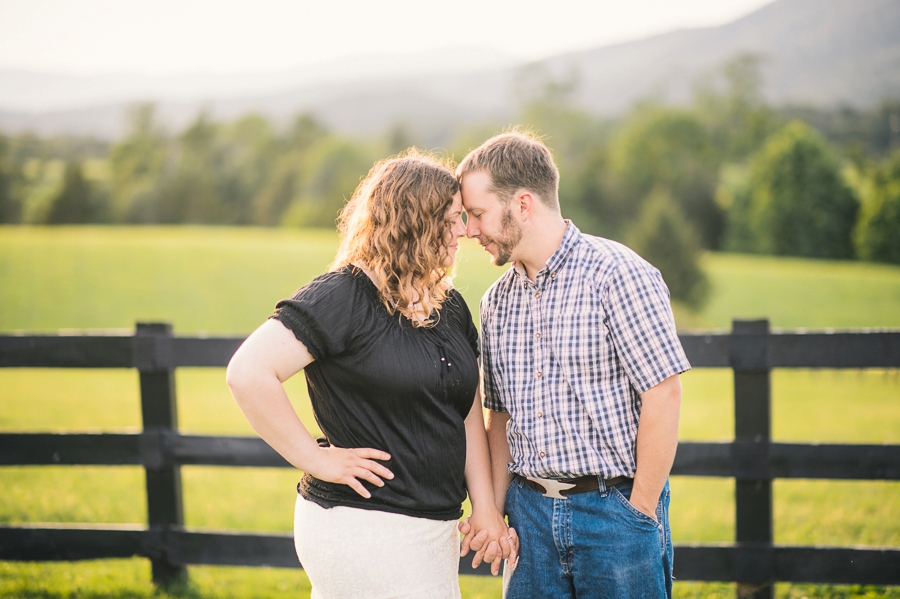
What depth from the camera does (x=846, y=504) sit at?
236 inches

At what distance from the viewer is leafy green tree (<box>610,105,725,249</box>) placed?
5728 centimetres

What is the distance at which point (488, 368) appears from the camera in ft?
8.64

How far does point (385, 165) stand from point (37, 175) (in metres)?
66.1

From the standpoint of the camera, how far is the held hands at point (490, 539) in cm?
248

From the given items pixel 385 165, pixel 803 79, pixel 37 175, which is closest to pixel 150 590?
pixel 385 165

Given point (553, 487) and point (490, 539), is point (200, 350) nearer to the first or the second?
point (490, 539)

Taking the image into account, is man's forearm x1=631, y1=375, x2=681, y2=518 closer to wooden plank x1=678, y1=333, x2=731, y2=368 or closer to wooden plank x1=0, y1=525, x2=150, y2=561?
wooden plank x1=678, y1=333, x2=731, y2=368

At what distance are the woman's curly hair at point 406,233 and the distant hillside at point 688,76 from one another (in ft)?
217

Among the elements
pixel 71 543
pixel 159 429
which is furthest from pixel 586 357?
pixel 71 543

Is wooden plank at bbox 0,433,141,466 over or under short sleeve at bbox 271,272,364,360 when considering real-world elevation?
under

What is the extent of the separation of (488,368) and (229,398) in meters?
12.7

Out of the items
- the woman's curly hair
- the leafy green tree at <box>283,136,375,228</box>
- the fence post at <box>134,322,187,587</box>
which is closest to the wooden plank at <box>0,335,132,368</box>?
the fence post at <box>134,322,187,587</box>

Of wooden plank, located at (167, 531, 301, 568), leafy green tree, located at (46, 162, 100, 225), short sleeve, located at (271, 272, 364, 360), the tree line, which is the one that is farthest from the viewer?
leafy green tree, located at (46, 162, 100, 225)

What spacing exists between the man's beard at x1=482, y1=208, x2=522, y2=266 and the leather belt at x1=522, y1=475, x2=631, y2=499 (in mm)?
776
